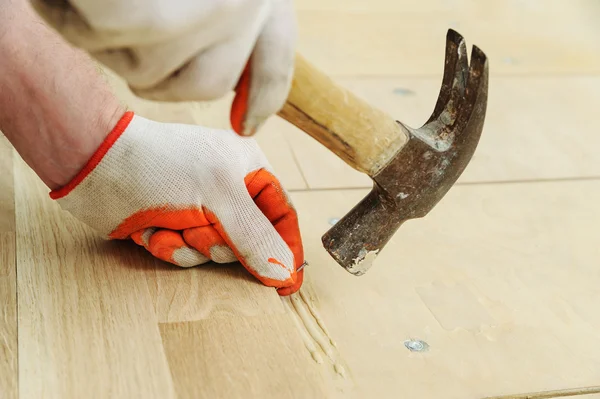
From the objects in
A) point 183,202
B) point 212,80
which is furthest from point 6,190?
point 212,80

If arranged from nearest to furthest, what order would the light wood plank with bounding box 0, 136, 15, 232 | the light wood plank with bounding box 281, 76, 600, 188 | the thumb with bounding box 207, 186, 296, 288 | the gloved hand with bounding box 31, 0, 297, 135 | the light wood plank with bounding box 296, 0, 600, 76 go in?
1. the gloved hand with bounding box 31, 0, 297, 135
2. the thumb with bounding box 207, 186, 296, 288
3. the light wood plank with bounding box 0, 136, 15, 232
4. the light wood plank with bounding box 281, 76, 600, 188
5. the light wood plank with bounding box 296, 0, 600, 76

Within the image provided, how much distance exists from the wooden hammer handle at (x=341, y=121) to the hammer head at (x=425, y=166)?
22 millimetres

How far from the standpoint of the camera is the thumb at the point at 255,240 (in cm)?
116

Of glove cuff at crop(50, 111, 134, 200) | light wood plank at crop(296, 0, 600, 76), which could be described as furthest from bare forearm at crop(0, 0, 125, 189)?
light wood plank at crop(296, 0, 600, 76)

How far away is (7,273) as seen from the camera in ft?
3.76

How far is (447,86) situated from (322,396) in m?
0.45

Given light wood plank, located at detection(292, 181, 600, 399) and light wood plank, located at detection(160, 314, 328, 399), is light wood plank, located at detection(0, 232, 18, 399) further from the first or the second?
light wood plank, located at detection(292, 181, 600, 399)

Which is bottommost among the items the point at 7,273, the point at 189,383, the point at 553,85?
the point at 7,273

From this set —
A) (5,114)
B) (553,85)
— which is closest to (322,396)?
(5,114)

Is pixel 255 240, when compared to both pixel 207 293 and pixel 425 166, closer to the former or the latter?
→ pixel 207 293

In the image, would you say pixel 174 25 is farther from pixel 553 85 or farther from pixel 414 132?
pixel 553 85

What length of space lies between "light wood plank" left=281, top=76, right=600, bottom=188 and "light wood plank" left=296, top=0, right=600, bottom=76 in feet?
0.32

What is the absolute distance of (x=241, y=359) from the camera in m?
1.03

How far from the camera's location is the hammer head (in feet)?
3.44
